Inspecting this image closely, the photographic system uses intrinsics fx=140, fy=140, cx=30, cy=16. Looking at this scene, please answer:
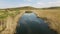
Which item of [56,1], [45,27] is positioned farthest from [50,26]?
[56,1]

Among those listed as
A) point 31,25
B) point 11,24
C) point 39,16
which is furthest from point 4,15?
point 39,16

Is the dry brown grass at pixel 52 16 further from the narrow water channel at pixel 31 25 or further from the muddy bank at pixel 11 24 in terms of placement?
the muddy bank at pixel 11 24

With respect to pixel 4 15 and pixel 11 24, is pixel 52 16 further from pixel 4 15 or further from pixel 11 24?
pixel 4 15

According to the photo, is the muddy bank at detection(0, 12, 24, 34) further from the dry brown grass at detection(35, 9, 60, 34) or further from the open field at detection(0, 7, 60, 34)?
the dry brown grass at detection(35, 9, 60, 34)

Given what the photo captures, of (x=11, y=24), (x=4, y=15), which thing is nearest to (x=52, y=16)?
(x=11, y=24)

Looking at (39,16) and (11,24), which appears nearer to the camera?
(11,24)

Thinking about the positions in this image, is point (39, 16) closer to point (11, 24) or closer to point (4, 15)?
point (11, 24)

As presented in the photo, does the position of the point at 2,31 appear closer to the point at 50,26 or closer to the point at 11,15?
the point at 11,15

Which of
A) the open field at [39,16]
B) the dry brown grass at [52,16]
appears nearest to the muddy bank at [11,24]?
the open field at [39,16]

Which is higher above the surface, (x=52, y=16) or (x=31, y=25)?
(x=52, y=16)
